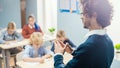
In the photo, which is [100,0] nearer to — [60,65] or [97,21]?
[97,21]

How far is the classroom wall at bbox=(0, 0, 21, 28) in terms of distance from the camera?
5.88 m

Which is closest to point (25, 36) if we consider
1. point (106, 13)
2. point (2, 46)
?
point (2, 46)

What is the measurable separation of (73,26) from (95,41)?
11.1 ft

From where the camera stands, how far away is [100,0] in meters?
1.18

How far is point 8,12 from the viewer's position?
19.8 ft

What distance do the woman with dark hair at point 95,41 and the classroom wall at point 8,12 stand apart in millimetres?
5007

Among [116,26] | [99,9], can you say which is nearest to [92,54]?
[99,9]

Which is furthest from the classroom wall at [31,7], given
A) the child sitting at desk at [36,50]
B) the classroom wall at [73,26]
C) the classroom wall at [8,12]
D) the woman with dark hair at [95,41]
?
Answer: the woman with dark hair at [95,41]

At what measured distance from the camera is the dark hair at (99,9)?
3.87 ft

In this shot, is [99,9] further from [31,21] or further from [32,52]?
[31,21]

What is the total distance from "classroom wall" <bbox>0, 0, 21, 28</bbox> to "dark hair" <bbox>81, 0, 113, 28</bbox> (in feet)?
16.4

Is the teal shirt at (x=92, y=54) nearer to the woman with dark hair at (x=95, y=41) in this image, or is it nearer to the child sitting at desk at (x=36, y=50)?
the woman with dark hair at (x=95, y=41)

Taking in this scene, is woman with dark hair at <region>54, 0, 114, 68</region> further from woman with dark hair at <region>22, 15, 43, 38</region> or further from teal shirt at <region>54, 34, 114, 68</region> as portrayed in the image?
woman with dark hair at <region>22, 15, 43, 38</region>

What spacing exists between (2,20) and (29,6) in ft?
3.97
